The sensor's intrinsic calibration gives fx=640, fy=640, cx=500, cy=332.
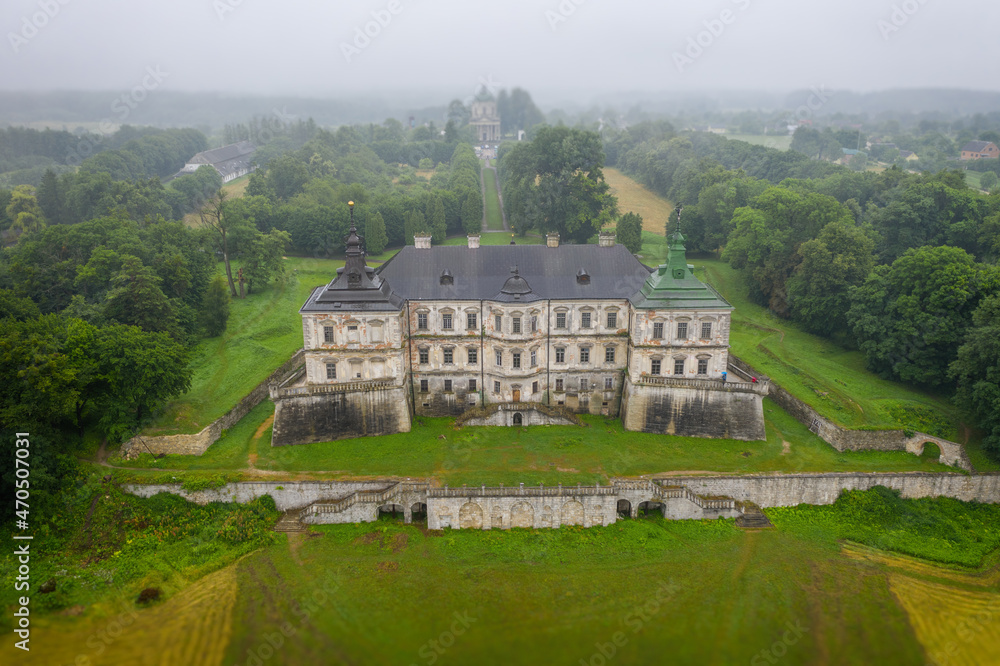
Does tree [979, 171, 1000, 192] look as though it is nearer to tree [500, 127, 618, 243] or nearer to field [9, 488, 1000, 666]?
tree [500, 127, 618, 243]

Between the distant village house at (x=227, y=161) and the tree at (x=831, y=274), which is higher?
the distant village house at (x=227, y=161)

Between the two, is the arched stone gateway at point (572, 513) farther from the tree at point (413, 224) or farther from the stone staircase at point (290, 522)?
the tree at point (413, 224)

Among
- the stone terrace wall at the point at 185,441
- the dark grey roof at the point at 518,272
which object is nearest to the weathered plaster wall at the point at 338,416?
the stone terrace wall at the point at 185,441

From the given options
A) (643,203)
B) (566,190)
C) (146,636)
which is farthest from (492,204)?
(146,636)

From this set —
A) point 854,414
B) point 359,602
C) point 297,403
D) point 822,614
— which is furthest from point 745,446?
point 297,403

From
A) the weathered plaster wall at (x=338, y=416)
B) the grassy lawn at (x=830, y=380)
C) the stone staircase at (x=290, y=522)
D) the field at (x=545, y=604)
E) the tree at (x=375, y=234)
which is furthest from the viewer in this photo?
the tree at (x=375, y=234)

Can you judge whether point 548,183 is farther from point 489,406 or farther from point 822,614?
point 822,614
